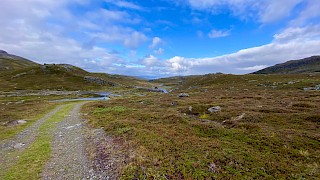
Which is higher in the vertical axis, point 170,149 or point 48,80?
point 48,80

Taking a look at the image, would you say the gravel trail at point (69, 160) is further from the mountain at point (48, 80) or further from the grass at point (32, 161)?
the mountain at point (48, 80)

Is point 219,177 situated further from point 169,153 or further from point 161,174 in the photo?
point 169,153

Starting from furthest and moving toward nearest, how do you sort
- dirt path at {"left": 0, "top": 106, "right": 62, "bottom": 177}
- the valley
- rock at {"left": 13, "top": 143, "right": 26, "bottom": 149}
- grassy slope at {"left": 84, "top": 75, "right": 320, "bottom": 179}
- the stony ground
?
1. rock at {"left": 13, "top": 143, "right": 26, "bottom": 149}
2. dirt path at {"left": 0, "top": 106, "right": 62, "bottom": 177}
3. the stony ground
4. the valley
5. grassy slope at {"left": 84, "top": 75, "right": 320, "bottom": 179}

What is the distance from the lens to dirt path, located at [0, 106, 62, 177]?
13.5m

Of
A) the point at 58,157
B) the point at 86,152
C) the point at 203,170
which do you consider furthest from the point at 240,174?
the point at 58,157

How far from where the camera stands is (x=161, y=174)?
37.0 ft

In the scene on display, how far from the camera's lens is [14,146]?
56.2 ft

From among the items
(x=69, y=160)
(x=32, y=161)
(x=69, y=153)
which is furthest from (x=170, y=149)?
(x=32, y=161)

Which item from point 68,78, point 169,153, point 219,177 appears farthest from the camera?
point 68,78

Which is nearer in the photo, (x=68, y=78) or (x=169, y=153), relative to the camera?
(x=169, y=153)

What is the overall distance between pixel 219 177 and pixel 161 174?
331cm

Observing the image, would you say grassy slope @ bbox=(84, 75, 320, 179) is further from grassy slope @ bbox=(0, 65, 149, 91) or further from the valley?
grassy slope @ bbox=(0, 65, 149, 91)

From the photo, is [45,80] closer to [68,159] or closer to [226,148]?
[68,159]

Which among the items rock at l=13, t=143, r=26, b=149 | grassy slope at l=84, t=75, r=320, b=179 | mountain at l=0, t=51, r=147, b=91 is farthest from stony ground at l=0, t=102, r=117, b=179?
mountain at l=0, t=51, r=147, b=91
